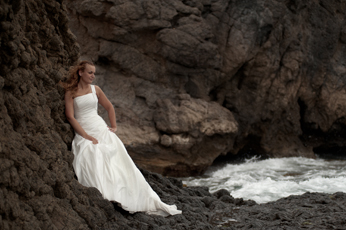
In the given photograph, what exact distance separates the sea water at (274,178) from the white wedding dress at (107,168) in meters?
3.70

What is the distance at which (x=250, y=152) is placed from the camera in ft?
45.2

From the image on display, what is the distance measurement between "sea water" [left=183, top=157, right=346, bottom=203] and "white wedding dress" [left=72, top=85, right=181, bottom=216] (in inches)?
146

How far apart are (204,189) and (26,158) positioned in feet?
12.7

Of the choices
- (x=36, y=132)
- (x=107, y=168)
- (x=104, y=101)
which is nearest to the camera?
(x=36, y=132)

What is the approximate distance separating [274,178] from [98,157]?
284 inches

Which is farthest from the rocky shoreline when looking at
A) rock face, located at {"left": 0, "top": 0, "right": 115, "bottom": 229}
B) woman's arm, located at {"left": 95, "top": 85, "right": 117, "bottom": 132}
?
woman's arm, located at {"left": 95, "top": 85, "right": 117, "bottom": 132}

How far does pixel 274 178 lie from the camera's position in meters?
10.3


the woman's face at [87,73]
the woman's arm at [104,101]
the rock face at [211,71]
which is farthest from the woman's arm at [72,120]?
the rock face at [211,71]

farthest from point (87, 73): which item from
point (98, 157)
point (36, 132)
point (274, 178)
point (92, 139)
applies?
point (274, 178)

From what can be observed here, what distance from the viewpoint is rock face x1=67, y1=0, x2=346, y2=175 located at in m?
10.4

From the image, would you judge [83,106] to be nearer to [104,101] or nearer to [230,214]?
[104,101]

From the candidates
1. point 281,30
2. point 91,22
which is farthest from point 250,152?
point 91,22

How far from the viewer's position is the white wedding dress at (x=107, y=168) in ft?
13.2

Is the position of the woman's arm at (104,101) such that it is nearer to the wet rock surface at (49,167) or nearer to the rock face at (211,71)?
the wet rock surface at (49,167)
